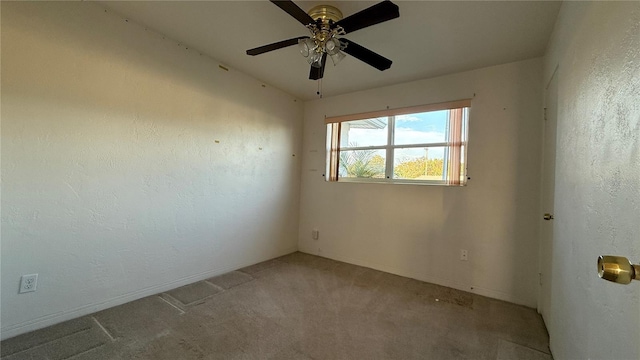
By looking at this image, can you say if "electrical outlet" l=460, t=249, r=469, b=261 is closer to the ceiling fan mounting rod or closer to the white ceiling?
the white ceiling

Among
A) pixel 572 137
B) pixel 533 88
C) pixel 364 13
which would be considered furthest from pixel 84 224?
pixel 533 88

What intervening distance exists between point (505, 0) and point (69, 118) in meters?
3.23

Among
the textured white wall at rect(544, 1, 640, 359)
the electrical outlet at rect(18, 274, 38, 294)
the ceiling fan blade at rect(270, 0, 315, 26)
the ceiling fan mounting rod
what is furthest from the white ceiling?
the electrical outlet at rect(18, 274, 38, 294)

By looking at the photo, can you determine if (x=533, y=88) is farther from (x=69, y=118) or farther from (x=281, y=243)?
(x=69, y=118)

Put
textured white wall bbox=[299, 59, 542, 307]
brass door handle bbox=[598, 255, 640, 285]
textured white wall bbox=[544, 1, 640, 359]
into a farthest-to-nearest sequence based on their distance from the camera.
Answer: textured white wall bbox=[299, 59, 542, 307] < textured white wall bbox=[544, 1, 640, 359] < brass door handle bbox=[598, 255, 640, 285]

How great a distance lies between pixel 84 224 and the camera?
1970 mm

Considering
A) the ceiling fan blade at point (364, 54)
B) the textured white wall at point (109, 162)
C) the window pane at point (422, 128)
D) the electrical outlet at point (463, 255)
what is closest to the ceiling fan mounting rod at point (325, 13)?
the ceiling fan blade at point (364, 54)

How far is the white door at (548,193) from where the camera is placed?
200 cm

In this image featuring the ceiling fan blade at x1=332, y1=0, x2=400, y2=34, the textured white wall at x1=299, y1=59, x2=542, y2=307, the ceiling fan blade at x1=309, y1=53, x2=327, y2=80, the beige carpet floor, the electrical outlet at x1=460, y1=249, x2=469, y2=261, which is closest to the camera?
the ceiling fan blade at x1=332, y1=0, x2=400, y2=34

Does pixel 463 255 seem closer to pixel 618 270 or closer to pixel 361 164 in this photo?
pixel 361 164

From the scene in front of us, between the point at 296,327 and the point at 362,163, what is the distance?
227 cm

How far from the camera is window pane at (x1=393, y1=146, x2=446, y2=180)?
298cm

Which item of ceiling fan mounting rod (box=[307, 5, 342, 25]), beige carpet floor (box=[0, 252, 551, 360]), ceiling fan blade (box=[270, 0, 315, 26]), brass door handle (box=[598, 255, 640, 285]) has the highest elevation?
ceiling fan mounting rod (box=[307, 5, 342, 25])

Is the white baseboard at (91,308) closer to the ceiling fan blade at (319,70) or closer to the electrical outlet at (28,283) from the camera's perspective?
the electrical outlet at (28,283)
